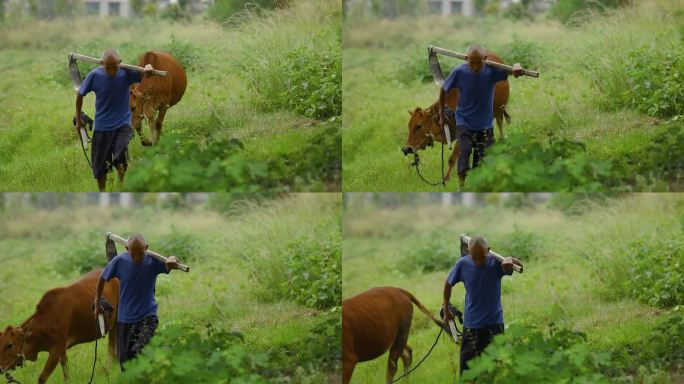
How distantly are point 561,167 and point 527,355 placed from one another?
1942 millimetres

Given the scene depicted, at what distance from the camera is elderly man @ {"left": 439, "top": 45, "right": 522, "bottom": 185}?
57.4 feet

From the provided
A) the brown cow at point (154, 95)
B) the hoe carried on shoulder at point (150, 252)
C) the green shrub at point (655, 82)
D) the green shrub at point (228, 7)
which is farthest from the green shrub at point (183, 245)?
the green shrub at point (655, 82)

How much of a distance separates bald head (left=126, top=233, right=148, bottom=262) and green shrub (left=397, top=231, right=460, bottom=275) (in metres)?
3.63

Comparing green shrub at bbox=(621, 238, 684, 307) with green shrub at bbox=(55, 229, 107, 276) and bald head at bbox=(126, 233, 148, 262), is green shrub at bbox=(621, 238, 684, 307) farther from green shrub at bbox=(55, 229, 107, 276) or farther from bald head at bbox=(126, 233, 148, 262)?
green shrub at bbox=(55, 229, 107, 276)

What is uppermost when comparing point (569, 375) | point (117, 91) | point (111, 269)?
point (117, 91)

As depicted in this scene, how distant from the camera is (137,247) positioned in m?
17.0

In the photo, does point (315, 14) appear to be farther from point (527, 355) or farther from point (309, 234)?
point (527, 355)

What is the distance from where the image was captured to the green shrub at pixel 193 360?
17031mm

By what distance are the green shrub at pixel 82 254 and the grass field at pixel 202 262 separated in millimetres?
10

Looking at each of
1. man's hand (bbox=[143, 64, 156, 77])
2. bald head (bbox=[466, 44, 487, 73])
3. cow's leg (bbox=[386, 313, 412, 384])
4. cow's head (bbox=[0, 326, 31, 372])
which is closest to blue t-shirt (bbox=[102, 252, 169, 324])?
cow's head (bbox=[0, 326, 31, 372])

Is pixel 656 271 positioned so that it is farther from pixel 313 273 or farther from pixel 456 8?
pixel 456 8

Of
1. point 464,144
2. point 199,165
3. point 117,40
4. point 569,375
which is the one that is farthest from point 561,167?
point 117,40

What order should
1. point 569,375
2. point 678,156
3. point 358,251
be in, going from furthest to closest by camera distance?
point 358,251, point 678,156, point 569,375

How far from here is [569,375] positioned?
1702 cm
